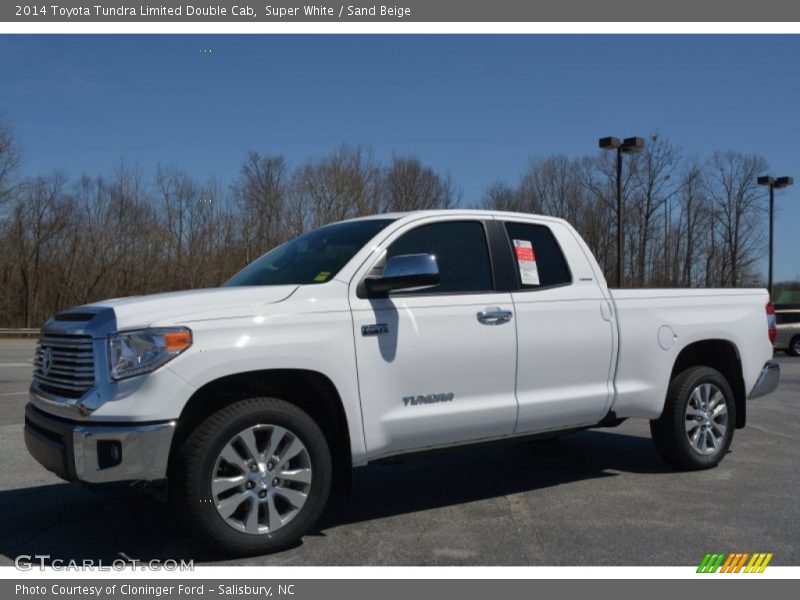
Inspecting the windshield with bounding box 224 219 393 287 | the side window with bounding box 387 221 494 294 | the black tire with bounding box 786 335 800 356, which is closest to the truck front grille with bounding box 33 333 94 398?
the windshield with bounding box 224 219 393 287

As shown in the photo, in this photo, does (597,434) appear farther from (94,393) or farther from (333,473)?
(94,393)

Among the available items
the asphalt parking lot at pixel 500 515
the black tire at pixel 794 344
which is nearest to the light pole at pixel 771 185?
the black tire at pixel 794 344

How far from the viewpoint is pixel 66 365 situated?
171 inches

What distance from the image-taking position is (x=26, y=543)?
4633mm

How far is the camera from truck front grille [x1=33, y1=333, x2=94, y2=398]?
4.15 metres

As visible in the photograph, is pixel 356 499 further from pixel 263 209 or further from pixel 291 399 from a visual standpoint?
pixel 263 209

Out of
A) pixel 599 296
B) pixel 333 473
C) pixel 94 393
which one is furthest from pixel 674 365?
pixel 94 393

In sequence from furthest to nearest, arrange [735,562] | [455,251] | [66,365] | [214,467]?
[455,251] < [66,365] < [735,562] < [214,467]

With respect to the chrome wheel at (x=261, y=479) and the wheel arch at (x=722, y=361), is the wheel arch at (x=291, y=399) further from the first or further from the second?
the wheel arch at (x=722, y=361)

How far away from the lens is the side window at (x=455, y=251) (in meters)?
5.11

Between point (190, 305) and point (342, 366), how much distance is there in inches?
36.3

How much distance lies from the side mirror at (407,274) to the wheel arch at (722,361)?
295cm

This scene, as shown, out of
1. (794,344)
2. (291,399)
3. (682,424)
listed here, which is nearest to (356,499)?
(291,399)

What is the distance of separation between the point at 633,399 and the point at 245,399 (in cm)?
308
